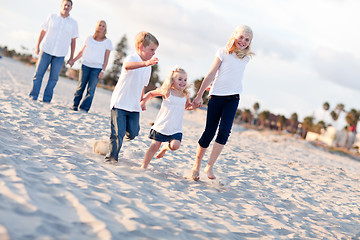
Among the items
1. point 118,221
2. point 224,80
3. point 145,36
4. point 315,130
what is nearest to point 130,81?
point 145,36

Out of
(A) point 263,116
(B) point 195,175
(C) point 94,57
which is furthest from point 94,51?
(A) point 263,116

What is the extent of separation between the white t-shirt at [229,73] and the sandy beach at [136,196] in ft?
3.92

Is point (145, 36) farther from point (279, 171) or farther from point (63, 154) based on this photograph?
point (279, 171)

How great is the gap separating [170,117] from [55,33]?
4.59m

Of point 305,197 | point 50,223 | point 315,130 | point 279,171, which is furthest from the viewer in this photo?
point 315,130

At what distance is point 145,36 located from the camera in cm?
416

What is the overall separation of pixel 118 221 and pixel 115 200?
0.44 m

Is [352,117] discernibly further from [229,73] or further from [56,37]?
[229,73]

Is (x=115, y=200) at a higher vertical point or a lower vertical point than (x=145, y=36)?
lower

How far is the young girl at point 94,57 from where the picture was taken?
7.64m

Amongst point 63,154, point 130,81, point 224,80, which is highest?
point 224,80

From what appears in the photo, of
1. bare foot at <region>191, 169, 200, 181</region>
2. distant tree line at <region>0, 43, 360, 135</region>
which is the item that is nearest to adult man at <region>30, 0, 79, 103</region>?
bare foot at <region>191, 169, 200, 181</region>

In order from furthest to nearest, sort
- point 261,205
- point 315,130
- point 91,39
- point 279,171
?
point 315,130
point 91,39
point 279,171
point 261,205

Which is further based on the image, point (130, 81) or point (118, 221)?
point (130, 81)
